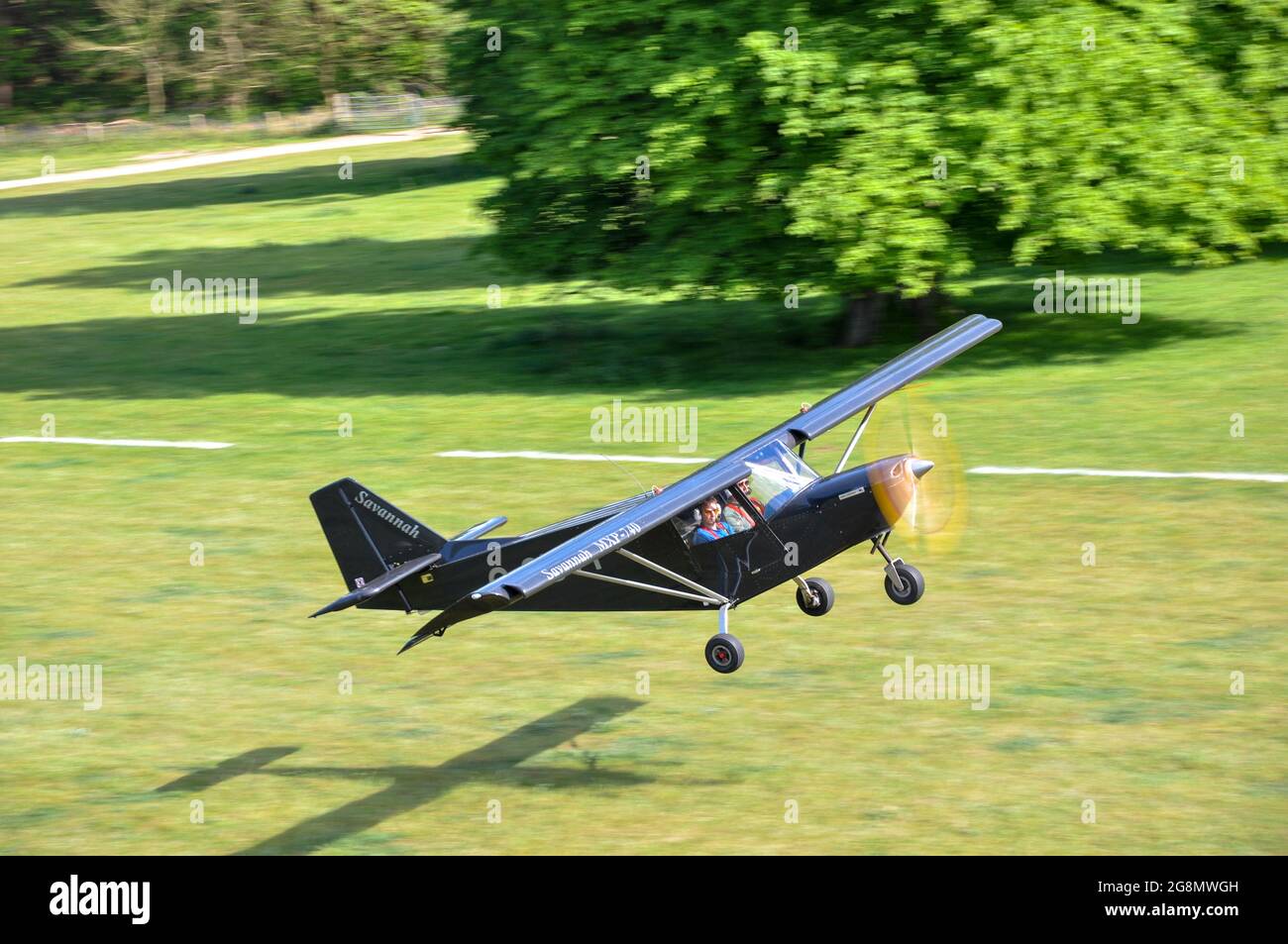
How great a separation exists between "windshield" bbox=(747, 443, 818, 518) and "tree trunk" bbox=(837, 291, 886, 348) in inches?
728

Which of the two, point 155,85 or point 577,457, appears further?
point 155,85

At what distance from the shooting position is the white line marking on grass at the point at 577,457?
78.9ft

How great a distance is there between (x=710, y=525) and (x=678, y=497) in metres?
0.81

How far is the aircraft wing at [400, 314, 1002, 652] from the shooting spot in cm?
1088

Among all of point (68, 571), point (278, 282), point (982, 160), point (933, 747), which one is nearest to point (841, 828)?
point (933, 747)

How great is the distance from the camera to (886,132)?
1063 inches

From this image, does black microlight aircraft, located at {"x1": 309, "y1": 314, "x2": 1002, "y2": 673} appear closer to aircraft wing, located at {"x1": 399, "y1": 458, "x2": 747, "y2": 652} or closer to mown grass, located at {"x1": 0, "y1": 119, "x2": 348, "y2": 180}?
aircraft wing, located at {"x1": 399, "y1": 458, "x2": 747, "y2": 652}

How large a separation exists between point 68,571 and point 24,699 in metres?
4.40

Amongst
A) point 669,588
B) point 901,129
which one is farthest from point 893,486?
point 901,129

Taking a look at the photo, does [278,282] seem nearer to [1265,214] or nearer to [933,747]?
[1265,214]

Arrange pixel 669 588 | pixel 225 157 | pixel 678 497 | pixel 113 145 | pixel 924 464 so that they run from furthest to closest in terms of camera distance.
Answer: pixel 113 145 < pixel 225 157 < pixel 669 588 < pixel 924 464 < pixel 678 497

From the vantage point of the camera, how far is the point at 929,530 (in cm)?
1320

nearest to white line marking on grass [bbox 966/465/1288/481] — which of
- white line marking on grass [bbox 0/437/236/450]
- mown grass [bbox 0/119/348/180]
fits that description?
white line marking on grass [bbox 0/437/236/450]
